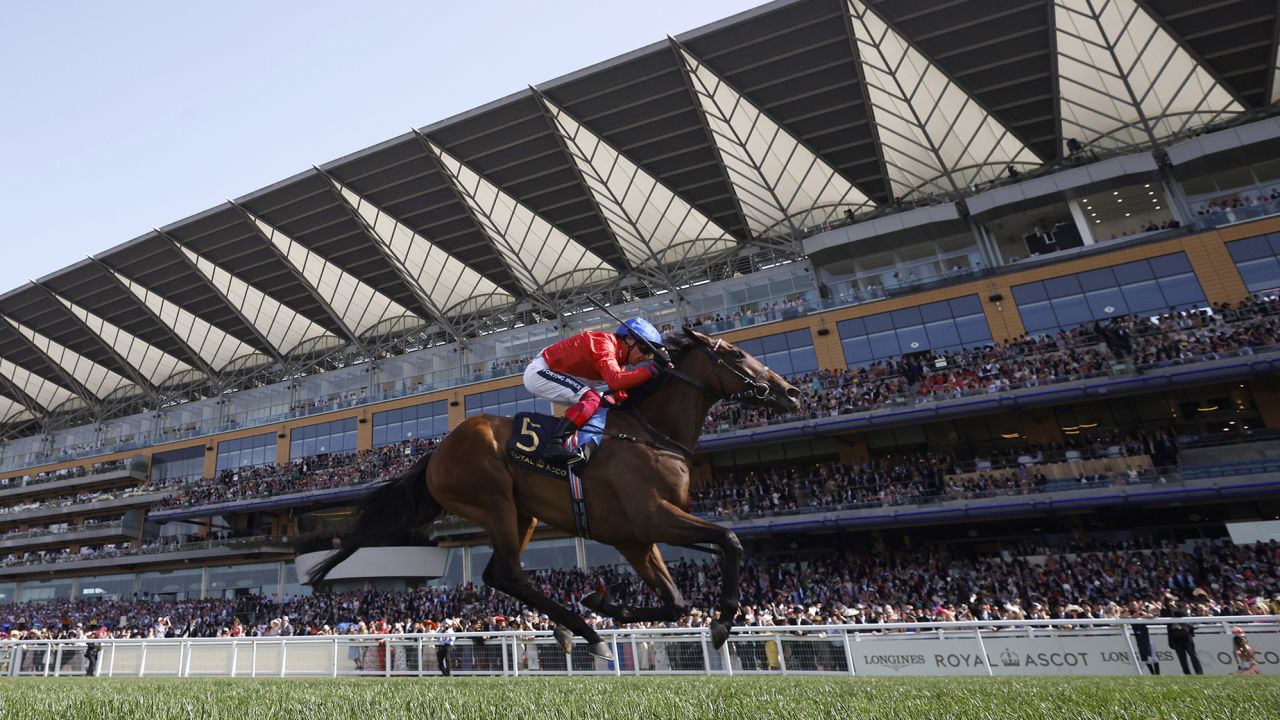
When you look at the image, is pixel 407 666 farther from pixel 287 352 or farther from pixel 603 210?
pixel 287 352

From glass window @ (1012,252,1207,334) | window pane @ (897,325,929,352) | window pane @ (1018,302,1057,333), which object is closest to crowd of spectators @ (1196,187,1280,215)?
glass window @ (1012,252,1207,334)

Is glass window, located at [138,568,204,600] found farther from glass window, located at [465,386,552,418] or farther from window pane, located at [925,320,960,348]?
window pane, located at [925,320,960,348]

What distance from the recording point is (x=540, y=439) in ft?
17.3

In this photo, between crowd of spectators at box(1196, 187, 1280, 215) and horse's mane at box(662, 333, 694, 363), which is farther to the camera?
crowd of spectators at box(1196, 187, 1280, 215)

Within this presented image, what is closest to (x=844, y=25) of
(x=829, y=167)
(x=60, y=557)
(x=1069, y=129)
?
(x=829, y=167)

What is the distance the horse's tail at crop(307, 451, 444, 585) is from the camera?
18.5 feet

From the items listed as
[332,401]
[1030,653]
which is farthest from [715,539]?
[332,401]

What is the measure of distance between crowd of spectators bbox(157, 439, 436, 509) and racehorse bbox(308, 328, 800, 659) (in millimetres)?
31357

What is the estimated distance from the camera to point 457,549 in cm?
3719

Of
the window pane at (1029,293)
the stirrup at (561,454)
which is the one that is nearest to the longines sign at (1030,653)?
the stirrup at (561,454)

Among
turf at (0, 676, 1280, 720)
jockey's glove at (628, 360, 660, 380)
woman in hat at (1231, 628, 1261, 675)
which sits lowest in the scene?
woman in hat at (1231, 628, 1261, 675)

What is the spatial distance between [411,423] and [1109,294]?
36.1 m

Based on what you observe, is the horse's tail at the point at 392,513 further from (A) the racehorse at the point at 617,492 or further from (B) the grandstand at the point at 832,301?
(B) the grandstand at the point at 832,301

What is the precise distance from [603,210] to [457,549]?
64.9ft
